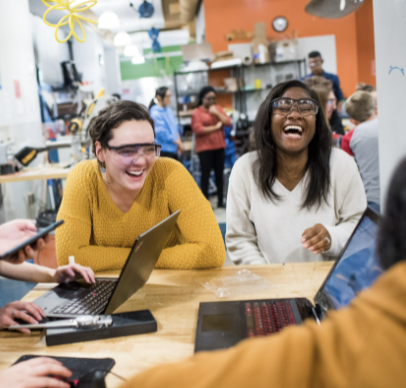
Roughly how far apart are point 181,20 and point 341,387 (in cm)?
1198

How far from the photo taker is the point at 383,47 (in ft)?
7.55

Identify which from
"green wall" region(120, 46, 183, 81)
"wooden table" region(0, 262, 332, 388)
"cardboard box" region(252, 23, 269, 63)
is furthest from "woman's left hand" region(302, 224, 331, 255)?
"green wall" region(120, 46, 183, 81)

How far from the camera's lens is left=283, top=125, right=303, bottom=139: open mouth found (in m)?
1.94

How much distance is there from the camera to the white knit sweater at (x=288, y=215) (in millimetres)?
1921

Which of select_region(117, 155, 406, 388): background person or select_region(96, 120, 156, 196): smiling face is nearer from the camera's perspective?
select_region(117, 155, 406, 388): background person

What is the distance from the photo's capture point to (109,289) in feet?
4.61

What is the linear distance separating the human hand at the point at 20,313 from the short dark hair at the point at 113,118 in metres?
0.70

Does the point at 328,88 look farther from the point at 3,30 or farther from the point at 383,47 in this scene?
the point at 3,30

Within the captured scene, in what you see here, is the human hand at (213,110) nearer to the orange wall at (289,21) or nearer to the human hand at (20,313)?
the orange wall at (289,21)

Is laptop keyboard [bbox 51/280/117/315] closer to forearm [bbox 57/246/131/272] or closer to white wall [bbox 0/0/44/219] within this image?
forearm [bbox 57/246/131/272]

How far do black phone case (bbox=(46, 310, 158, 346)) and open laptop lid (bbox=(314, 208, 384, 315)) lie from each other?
0.46m

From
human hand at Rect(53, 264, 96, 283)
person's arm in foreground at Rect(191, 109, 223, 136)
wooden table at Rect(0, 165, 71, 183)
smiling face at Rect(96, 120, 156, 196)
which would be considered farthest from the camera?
person's arm in foreground at Rect(191, 109, 223, 136)

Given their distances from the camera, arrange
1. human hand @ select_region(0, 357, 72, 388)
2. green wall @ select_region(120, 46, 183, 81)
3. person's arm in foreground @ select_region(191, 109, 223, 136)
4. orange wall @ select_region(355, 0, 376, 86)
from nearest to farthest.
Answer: human hand @ select_region(0, 357, 72, 388) → person's arm in foreground @ select_region(191, 109, 223, 136) → orange wall @ select_region(355, 0, 376, 86) → green wall @ select_region(120, 46, 183, 81)

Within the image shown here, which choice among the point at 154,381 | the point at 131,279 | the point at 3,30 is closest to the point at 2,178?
the point at 3,30
